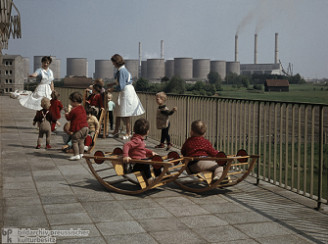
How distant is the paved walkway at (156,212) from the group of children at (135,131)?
1.29 ft

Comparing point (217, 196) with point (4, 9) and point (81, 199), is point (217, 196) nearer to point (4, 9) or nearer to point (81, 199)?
point (81, 199)

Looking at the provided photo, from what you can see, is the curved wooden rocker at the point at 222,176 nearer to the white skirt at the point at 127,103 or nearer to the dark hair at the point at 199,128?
the dark hair at the point at 199,128

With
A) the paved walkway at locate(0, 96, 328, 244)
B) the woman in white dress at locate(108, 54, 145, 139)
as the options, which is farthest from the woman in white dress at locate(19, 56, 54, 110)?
the paved walkway at locate(0, 96, 328, 244)

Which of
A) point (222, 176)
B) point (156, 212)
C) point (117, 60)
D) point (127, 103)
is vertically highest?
point (117, 60)

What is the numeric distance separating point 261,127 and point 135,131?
1.90 meters

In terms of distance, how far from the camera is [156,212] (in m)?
5.55

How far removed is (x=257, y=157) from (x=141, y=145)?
1.50 metres

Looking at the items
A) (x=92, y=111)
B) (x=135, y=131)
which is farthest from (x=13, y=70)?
(x=135, y=131)

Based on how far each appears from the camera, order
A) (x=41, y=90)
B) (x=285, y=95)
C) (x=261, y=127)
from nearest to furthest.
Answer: (x=261, y=127)
(x=41, y=90)
(x=285, y=95)

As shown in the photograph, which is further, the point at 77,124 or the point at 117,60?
the point at 117,60

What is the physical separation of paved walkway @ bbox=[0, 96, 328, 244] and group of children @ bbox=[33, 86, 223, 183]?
392mm

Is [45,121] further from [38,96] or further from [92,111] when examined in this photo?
[38,96]

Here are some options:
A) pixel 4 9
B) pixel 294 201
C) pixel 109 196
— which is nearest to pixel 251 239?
pixel 294 201

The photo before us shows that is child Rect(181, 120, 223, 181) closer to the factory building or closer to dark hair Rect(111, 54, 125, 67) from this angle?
dark hair Rect(111, 54, 125, 67)
